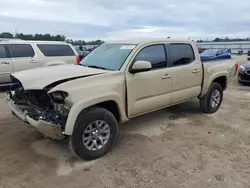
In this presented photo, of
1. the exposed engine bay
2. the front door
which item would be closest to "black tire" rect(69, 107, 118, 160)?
the exposed engine bay

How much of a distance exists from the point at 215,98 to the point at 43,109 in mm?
4162

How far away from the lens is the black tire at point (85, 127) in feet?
11.3

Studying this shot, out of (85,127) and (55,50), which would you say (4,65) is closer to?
(55,50)

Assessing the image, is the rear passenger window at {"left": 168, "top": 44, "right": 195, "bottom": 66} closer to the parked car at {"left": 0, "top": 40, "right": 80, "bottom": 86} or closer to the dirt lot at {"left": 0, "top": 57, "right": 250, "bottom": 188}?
the dirt lot at {"left": 0, "top": 57, "right": 250, "bottom": 188}

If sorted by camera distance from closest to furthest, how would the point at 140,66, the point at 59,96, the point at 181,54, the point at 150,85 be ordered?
the point at 59,96, the point at 140,66, the point at 150,85, the point at 181,54

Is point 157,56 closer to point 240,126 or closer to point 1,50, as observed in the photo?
point 240,126

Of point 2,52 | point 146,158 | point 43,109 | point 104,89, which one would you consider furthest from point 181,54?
point 2,52

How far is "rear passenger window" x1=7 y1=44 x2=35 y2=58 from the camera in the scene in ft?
27.2

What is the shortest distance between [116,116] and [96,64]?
1069mm

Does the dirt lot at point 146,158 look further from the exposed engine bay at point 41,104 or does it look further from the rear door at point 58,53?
the rear door at point 58,53

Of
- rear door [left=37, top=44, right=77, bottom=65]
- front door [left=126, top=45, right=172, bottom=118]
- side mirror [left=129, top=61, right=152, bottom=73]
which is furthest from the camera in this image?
rear door [left=37, top=44, right=77, bottom=65]

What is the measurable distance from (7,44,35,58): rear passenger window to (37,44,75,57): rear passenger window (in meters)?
0.36

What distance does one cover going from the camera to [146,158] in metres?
3.78

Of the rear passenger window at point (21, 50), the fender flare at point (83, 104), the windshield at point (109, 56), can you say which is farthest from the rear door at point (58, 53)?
the fender flare at point (83, 104)
